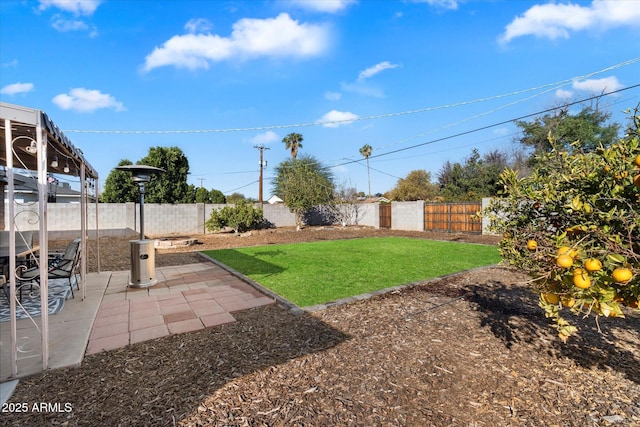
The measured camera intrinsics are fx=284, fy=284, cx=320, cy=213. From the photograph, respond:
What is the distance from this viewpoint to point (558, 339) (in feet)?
10.2

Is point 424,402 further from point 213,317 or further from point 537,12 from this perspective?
point 537,12

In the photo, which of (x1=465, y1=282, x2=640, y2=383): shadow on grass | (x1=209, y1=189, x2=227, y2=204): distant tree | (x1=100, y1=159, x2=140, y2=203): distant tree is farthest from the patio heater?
(x1=209, y1=189, x2=227, y2=204): distant tree

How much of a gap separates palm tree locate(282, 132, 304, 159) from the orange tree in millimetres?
31035

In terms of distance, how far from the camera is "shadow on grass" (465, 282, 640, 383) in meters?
2.70

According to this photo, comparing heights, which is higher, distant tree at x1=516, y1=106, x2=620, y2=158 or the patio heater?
distant tree at x1=516, y1=106, x2=620, y2=158

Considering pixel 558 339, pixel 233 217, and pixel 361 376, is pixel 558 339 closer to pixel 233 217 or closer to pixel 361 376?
pixel 361 376

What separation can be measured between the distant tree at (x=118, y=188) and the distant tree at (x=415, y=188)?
23774mm

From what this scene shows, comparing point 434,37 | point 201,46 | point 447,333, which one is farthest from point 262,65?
point 447,333

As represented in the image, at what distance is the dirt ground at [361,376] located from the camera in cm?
198

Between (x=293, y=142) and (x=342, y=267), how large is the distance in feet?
88.9

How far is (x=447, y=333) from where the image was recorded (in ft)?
10.8

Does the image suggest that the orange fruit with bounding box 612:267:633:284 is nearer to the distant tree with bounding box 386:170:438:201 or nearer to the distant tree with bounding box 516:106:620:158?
the distant tree with bounding box 516:106:620:158

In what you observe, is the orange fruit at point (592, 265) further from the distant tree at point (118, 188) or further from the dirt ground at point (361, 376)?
the distant tree at point (118, 188)

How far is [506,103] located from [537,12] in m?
4.49
